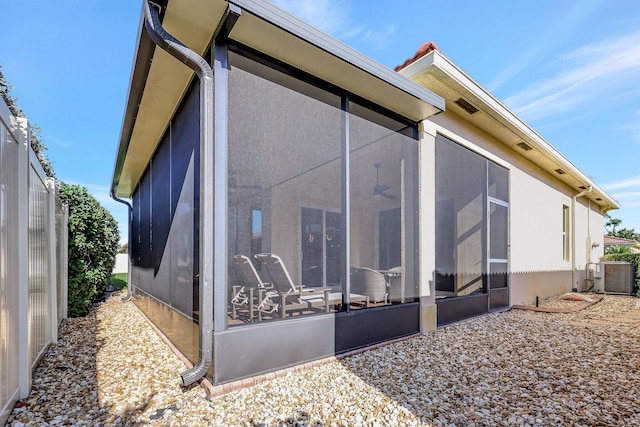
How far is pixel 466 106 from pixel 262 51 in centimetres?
383

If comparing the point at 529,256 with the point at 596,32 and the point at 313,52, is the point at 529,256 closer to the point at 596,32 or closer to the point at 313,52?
the point at 596,32

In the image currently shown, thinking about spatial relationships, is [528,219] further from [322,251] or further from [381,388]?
[381,388]

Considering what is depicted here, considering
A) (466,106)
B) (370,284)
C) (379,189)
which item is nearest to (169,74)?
(379,189)

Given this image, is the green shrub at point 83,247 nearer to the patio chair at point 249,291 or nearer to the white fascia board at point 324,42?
the patio chair at point 249,291

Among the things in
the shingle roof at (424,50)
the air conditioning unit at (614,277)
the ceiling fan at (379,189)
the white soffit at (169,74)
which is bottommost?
the air conditioning unit at (614,277)

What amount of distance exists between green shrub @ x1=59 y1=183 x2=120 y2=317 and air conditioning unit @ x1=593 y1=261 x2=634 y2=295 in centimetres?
1506

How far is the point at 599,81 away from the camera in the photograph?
29.1ft

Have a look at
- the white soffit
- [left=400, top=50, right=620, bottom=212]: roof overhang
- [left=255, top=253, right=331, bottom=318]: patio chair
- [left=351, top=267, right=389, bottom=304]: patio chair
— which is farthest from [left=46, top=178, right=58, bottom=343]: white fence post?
[left=400, top=50, right=620, bottom=212]: roof overhang

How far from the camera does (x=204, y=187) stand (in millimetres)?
2830

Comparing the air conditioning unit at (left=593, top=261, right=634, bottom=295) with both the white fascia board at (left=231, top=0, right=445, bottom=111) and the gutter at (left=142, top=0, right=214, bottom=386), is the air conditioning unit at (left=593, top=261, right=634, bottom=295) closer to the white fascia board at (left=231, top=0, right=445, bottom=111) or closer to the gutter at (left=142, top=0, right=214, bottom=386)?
the white fascia board at (left=231, top=0, right=445, bottom=111)

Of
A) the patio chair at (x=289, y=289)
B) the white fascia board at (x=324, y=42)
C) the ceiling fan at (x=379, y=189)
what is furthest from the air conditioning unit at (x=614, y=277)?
the patio chair at (x=289, y=289)

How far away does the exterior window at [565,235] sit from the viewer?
10.6 metres

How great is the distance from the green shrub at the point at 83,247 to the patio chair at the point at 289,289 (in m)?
4.38

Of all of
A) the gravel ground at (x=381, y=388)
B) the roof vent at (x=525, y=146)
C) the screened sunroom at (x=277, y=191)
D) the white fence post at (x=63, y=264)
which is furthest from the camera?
the roof vent at (x=525, y=146)
